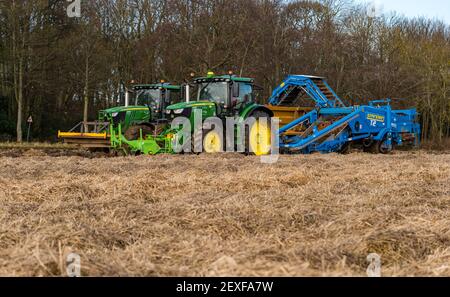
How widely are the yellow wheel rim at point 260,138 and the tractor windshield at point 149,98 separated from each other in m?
3.54

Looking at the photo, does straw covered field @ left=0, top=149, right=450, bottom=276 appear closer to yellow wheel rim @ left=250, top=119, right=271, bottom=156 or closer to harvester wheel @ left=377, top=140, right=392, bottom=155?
yellow wheel rim @ left=250, top=119, right=271, bottom=156

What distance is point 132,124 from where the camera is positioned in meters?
16.6

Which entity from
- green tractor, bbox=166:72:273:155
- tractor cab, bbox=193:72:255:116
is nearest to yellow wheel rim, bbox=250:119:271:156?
green tractor, bbox=166:72:273:155

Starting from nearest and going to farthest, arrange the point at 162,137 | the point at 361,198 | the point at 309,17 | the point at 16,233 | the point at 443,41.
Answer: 1. the point at 16,233
2. the point at 361,198
3. the point at 162,137
4. the point at 309,17
5. the point at 443,41

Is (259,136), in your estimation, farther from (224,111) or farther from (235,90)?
(235,90)

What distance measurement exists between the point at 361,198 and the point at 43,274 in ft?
12.9

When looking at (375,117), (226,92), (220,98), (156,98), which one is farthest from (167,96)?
(375,117)

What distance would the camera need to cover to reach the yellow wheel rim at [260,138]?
15461 mm

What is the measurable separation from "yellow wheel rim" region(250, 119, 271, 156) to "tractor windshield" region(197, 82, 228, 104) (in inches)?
48.7

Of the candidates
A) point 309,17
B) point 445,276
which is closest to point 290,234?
point 445,276

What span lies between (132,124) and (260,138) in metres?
3.99

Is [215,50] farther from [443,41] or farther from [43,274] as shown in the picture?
[43,274]

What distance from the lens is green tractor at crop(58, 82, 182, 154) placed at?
51.0ft

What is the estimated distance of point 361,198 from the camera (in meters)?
6.16
